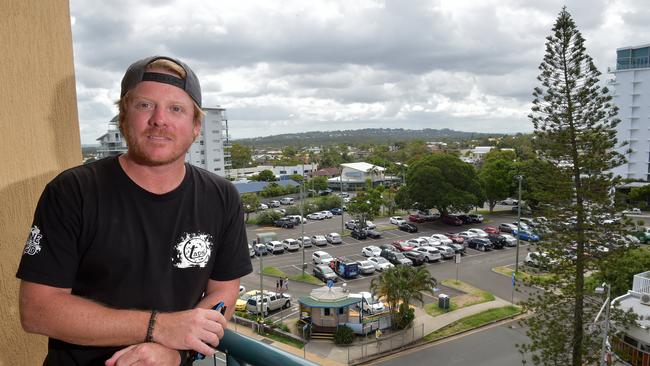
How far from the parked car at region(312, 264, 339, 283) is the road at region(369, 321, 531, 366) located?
222 inches

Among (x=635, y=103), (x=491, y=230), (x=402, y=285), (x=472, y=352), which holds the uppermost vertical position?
(x=635, y=103)

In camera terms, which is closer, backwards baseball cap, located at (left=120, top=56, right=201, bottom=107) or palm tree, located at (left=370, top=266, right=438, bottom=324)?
backwards baseball cap, located at (left=120, top=56, right=201, bottom=107)

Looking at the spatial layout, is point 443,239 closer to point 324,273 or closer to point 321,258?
point 321,258

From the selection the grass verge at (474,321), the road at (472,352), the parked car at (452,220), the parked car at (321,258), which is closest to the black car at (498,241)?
the parked car at (452,220)

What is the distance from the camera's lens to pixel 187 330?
3.82 ft

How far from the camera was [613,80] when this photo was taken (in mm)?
34469

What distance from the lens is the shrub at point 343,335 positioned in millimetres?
12174

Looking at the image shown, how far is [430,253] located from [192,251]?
18944 mm

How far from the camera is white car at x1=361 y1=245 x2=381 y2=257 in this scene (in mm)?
20016

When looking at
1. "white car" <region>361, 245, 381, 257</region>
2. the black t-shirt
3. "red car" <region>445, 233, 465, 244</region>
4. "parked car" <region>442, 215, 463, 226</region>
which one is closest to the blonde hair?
the black t-shirt

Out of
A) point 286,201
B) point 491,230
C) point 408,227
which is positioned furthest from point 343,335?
point 286,201

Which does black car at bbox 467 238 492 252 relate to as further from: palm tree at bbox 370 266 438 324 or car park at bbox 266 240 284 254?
car park at bbox 266 240 284 254

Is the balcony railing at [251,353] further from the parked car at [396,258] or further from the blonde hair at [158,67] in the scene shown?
the parked car at [396,258]

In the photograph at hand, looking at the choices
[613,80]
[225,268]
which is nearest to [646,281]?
[225,268]
